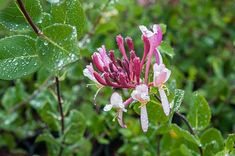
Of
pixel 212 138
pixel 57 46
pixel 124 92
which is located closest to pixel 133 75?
pixel 57 46

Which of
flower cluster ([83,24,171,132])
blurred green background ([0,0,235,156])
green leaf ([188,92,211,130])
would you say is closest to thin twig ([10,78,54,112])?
blurred green background ([0,0,235,156])

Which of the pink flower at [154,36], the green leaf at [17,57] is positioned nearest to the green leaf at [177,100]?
the pink flower at [154,36]

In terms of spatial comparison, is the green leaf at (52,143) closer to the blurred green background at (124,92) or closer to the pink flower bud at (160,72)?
the blurred green background at (124,92)

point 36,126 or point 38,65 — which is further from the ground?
point 38,65

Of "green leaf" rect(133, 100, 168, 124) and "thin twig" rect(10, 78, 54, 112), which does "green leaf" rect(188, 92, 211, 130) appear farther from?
"thin twig" rect(10, 78, 54, 112)

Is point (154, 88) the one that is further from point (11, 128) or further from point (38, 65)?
point (11, 128)

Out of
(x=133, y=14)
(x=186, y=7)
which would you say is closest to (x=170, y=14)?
(x=186, y=7)

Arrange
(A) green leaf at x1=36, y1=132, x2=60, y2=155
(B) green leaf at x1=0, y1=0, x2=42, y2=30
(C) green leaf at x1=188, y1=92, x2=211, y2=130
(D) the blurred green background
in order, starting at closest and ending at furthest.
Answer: (B) green leaf at x1=0, y1=0, x2=42, y2=30 → (C) green leaf at x1=188, y1=92, x2=211, y2=130 → (A) green leaf at x1=36, y1=132, x2=60, y2=155 → (D) the blurred green background
